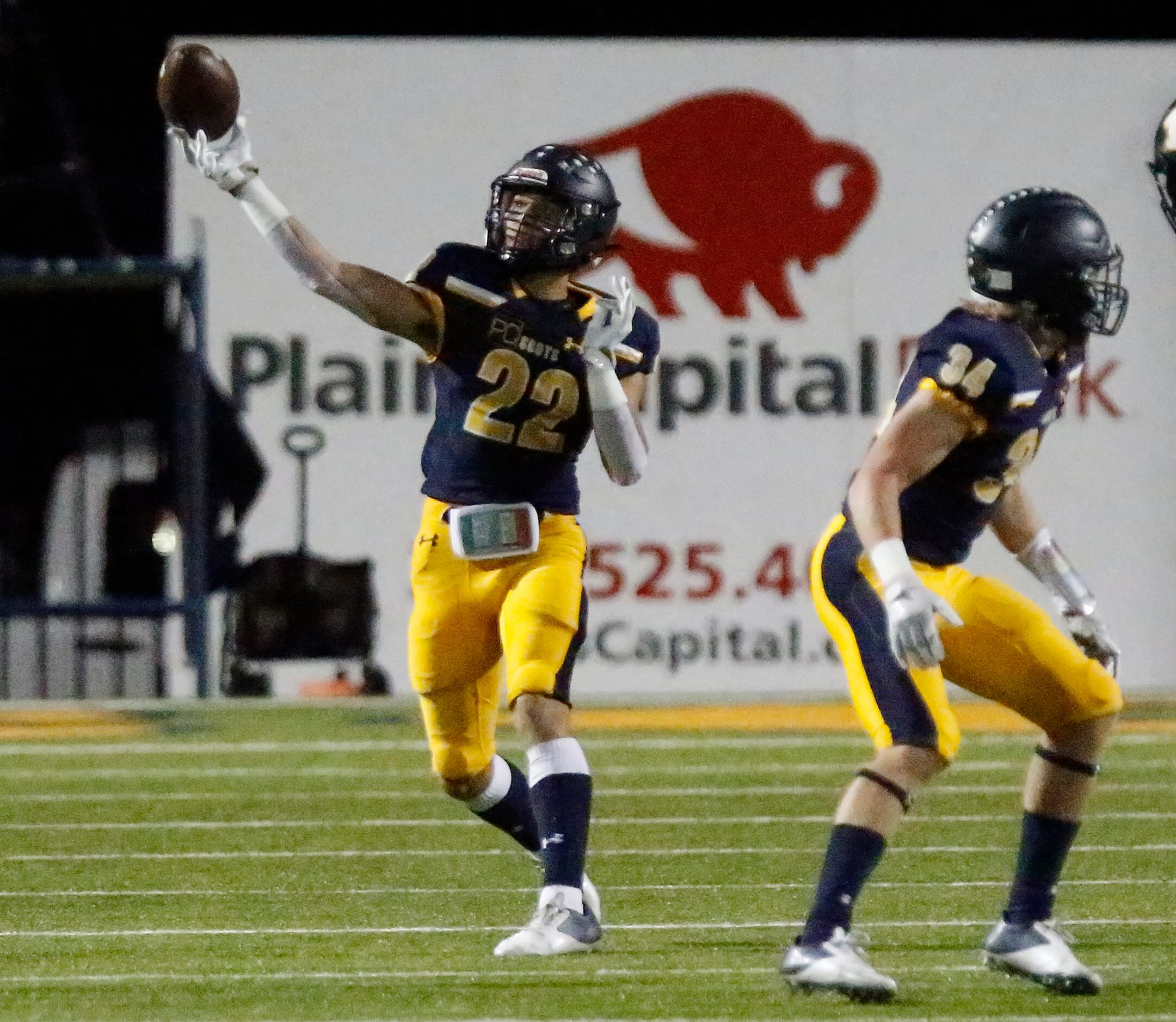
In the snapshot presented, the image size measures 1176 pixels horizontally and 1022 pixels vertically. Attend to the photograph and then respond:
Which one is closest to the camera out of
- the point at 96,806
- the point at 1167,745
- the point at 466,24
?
the point at 96,806

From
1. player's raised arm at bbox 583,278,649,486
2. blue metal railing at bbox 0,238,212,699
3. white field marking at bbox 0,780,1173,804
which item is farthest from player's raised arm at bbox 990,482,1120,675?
blue metal railing at bbox 0,238,212,699

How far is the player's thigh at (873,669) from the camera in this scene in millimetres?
3793

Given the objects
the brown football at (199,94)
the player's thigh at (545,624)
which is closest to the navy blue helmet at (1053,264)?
the player's thigh at (545,624)

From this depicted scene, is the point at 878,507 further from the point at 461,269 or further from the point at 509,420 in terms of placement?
the point at 461,269

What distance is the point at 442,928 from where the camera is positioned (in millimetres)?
4574

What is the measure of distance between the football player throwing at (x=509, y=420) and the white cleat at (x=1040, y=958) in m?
0.75

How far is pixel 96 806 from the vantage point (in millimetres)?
6734

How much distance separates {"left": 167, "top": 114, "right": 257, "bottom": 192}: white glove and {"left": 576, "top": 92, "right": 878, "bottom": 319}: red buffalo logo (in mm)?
6230

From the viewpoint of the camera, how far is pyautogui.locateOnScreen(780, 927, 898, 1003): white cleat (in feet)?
12.1

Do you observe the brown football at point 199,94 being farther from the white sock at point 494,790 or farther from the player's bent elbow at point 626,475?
the white sock at point 494,790

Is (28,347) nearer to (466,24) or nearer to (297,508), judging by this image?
(297,508)

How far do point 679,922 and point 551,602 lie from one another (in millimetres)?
695

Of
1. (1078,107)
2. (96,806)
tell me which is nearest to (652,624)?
(1078,107)

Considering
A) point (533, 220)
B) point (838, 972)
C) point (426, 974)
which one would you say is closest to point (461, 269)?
point (533, 220)
